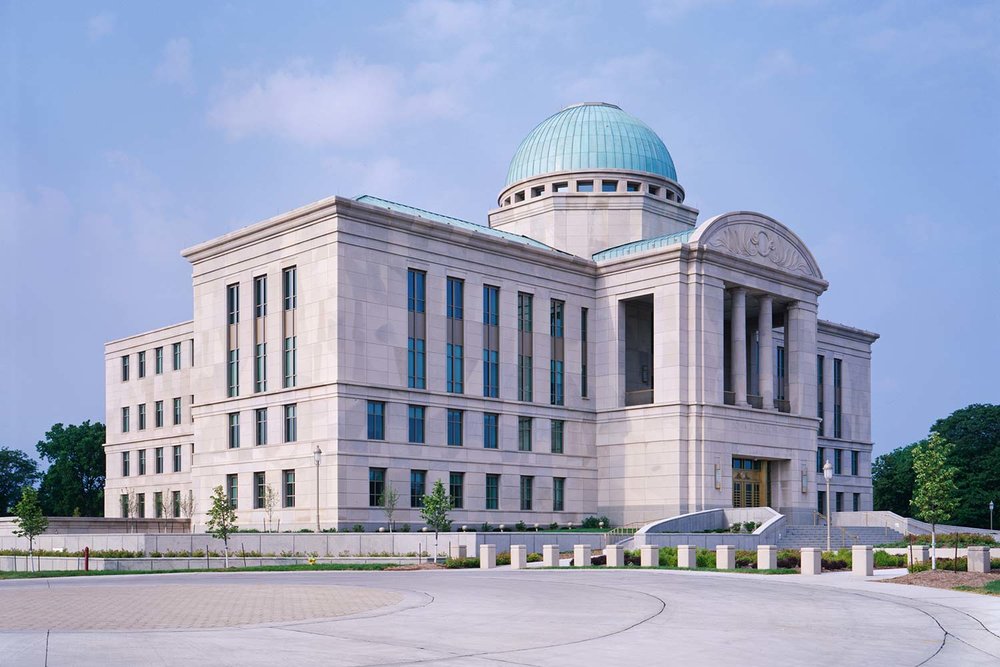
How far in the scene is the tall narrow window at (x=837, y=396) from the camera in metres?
95.6

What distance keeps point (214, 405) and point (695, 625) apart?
50.4 metres

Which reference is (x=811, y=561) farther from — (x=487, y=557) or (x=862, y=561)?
(x=487, y=557)

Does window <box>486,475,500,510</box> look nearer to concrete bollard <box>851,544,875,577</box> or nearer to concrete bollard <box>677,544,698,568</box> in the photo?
concrete bollard <box>677,544,698,568</box>

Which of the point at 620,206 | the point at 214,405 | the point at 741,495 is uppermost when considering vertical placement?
the point at 620,206

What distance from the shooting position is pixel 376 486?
6059 cm

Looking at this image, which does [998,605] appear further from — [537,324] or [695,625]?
[537,324]

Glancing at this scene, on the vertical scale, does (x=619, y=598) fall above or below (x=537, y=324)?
below

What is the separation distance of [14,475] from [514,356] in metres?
78.3

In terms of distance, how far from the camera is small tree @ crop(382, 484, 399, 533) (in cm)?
5909

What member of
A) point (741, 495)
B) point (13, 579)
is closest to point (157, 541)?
point (13, 579)

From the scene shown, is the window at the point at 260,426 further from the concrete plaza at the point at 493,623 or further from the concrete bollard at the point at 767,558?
the concrete bollard at the point at 767,558

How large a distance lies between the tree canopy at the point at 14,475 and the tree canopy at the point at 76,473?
38.1 feet

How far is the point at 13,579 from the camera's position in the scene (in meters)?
38.5

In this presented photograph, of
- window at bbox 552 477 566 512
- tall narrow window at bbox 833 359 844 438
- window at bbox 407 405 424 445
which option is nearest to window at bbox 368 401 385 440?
window at bbox 407 405 424 445
